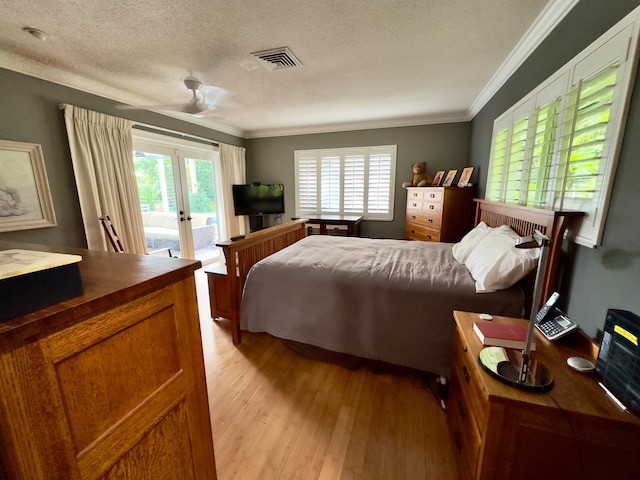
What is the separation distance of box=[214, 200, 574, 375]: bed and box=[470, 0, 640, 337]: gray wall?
12 centimetres

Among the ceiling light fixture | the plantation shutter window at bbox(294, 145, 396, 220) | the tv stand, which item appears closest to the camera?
the ceiling light fixture

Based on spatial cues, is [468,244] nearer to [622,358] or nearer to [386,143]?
[622,358]

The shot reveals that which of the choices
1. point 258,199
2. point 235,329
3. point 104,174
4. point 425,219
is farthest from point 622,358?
point 258,199

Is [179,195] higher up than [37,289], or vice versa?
[179,195]

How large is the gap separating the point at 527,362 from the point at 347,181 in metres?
4.20

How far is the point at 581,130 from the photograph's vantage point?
4.38 feet


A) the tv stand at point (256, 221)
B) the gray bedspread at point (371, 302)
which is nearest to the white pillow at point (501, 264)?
the gray bedspread at point (371, 302)

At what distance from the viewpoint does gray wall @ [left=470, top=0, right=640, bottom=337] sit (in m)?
1.01

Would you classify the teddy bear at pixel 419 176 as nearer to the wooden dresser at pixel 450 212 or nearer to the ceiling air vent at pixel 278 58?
the wooden dresser at pixel 450 212

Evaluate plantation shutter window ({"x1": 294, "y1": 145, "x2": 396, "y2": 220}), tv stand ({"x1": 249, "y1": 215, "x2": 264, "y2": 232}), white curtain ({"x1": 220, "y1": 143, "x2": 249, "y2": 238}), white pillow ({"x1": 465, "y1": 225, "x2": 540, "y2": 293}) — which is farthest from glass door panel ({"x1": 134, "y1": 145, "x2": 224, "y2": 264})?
white pillow ({"x1": 465, "y1": 225, "x2": 540, "y2": 293})

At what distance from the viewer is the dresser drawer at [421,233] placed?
348cm

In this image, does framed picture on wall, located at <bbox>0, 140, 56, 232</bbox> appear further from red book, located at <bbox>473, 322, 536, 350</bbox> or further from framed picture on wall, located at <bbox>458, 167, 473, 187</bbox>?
framed picture on wall, located at <bbox>458, 167, 473, 187</bbox>

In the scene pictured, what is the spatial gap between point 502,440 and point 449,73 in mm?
3004

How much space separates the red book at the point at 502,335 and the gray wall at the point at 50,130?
353 cm
